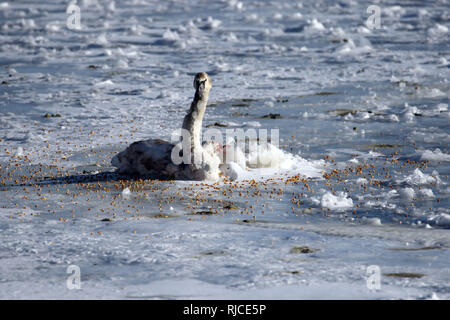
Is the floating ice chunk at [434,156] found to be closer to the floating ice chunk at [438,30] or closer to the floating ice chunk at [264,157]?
the floating ice chunk at [264,157]

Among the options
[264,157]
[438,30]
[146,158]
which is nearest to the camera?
[146,158]

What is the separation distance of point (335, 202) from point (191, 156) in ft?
6.62

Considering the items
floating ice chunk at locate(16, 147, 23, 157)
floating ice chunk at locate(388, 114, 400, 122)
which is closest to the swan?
floating ice chunk at locate(16, 147, 23, 157)

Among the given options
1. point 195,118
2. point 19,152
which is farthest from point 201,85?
point 19,152

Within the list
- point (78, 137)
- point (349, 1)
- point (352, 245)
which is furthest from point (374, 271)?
point (349, 1)

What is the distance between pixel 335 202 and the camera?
27.7ft

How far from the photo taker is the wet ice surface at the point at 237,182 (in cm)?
636

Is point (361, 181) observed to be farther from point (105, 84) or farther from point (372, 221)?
point (105, 84)

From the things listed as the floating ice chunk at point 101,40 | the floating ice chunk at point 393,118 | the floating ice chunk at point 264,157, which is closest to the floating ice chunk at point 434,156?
the floating ice chunk at point 264,157

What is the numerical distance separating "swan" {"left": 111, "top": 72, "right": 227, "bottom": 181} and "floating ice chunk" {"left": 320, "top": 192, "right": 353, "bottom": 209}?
1.66 meters

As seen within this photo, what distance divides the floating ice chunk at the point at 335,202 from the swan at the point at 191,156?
5.44 ft

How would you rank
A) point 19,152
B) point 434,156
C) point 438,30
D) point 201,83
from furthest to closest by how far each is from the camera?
point 438,30 → point 19,152 → point 434,156 → point 201,83

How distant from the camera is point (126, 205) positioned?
8453 mm
